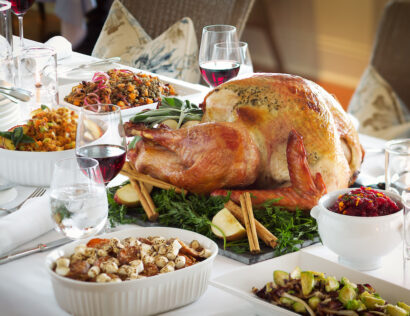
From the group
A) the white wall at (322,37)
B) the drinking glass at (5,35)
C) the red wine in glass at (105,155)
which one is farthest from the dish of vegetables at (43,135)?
the white wall at (322,37)

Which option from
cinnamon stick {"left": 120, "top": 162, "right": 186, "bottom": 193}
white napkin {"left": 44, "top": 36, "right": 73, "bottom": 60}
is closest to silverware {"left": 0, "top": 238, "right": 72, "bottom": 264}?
cinnamon stick {"left": 120, "top": 162, "right": 186, "bottom": 193}

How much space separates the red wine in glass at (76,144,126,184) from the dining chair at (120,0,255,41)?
1.90 m

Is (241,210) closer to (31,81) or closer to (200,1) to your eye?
(31,81)

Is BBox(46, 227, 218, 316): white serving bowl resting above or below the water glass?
below

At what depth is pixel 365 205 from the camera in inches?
46.8

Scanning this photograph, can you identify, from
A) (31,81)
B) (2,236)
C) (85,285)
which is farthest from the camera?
(31,81)

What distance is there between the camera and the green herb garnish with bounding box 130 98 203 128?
1570 mm

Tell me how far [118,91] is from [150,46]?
41.7 inches

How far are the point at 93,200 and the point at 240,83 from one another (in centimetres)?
59

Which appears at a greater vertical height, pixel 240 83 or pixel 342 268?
pixel 240 83

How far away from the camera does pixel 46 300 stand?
1.10 metres

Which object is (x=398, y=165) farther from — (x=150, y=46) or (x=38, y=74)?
(x=150, y=46)

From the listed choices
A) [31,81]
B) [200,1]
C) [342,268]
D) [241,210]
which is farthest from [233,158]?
[200,1]

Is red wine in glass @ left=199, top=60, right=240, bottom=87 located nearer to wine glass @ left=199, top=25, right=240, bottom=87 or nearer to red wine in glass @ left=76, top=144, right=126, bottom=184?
wine glass @ left=199, top=25, right=240, bottom=87
